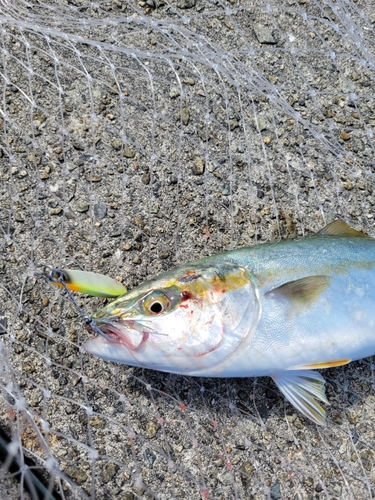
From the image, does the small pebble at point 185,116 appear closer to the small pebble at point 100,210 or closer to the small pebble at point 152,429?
the small pebble at point 100,210

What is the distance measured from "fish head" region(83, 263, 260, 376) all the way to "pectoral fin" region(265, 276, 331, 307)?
0.10 metres

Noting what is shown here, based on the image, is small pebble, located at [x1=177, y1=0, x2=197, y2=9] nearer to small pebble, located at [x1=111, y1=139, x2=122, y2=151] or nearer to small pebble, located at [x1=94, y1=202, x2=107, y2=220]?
small pebble, located at [x1=111, y1=139, x2=122, y2=151]

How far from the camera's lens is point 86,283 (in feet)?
6.72

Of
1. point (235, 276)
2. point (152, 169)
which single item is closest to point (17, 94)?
point (152, 169)

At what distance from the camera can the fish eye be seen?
1912 mm

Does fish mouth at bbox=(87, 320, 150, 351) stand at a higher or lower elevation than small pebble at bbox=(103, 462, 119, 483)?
higher

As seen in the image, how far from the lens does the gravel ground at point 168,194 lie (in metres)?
2.22

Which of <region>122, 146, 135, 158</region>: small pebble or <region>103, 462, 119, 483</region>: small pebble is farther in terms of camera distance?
<region>122, 146, 135, 158</region>: small pebble

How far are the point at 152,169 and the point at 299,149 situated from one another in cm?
91

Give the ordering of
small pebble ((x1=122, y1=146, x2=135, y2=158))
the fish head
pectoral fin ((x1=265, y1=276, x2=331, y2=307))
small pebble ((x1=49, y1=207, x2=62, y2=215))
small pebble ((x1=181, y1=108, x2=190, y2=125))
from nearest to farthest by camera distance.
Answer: the fish head
pectoral fin ((x1=265, y1=276, x2=331, y2=307))
small pebble ((x1=49, y1=207, x2=62, y2=215))
small pebble ((x1=122, y1=146, x2=135, y2=158))
small pebble ((x1=181, y1=108, x2=190, y2=125))

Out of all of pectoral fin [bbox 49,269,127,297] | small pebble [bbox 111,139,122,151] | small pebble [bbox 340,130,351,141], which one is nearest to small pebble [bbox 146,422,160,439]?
pectoral fin [bbox 49,269,127,297]

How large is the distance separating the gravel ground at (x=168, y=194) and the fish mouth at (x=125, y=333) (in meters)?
0.42

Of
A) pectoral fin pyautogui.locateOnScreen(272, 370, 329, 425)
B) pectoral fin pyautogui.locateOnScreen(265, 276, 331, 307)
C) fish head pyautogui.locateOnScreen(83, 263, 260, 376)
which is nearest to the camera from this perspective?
fish head pyautogui.locateOnScreen(83, 263, 260, 376)

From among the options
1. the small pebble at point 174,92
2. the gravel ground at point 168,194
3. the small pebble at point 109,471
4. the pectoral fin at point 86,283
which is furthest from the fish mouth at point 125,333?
the small pebble at point 174,92
